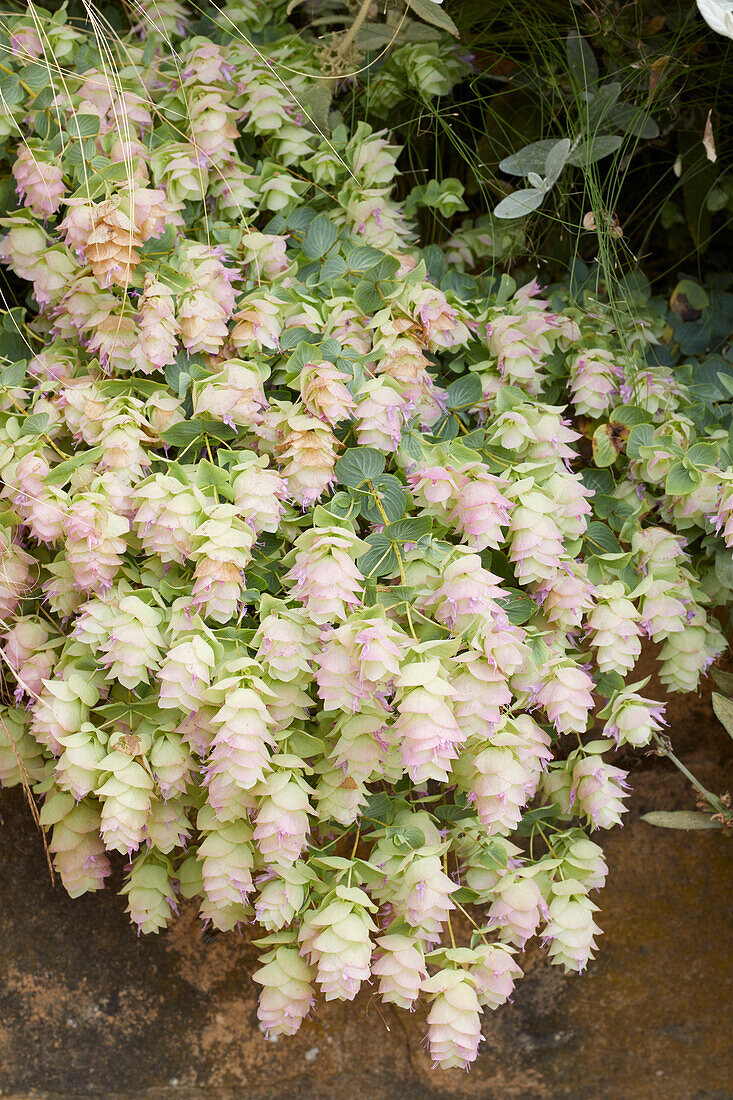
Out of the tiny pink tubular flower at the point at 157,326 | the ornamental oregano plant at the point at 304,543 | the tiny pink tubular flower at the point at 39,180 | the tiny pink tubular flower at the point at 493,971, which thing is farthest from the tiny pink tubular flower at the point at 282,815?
the tiny pink tubular flower at the point at 39,180

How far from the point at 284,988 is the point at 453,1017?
0.51ft

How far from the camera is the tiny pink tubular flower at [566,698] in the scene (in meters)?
0.75

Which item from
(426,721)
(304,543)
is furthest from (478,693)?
(304,543)

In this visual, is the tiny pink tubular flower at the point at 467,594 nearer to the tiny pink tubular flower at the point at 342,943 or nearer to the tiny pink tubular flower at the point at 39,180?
the tiny pink tubular flower at the point at 342,943

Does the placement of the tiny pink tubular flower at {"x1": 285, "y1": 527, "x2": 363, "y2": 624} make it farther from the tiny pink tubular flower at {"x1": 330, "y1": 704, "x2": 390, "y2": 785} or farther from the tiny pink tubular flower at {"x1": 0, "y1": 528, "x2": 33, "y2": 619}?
the tiny pink tubular flower at {"x1": 0, "y1": 528, "x2": 33, "y2": 619}

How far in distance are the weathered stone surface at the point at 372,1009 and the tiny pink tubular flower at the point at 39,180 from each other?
2.20ft

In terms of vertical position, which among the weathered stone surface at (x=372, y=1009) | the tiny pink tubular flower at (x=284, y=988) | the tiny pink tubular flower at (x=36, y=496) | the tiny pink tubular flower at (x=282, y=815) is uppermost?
the tiny pink tubular flower at (x=36, y=496)

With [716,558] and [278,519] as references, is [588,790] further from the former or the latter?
[278,519]

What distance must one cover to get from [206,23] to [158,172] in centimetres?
31

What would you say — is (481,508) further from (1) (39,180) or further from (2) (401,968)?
(1) (39,180)

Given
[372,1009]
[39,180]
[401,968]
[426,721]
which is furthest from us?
[372,1009]

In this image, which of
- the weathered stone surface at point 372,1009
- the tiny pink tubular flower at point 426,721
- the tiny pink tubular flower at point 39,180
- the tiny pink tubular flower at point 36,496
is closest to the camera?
the tiny pink tubular flower at point 426,721

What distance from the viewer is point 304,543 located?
0.70m

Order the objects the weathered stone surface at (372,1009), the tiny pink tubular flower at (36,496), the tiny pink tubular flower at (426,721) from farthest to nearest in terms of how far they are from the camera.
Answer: the weathered stone surface at (372,1009)
the tiny pink tubular flower at (36,496)
the tiny pink tubular flower at (426,721)
